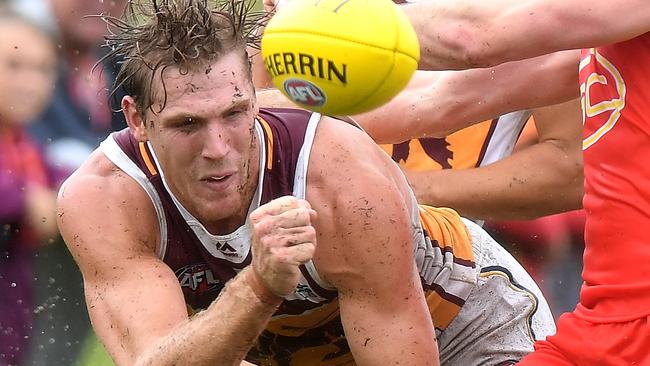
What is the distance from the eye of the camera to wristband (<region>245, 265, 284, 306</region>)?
12.7ft

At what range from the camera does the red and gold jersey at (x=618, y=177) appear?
12.9 feet

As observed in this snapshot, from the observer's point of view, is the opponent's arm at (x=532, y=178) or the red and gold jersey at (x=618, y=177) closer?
the red and gold jersey at (x=618, y=177)

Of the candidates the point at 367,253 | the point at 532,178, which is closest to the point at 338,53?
the point at 367,253

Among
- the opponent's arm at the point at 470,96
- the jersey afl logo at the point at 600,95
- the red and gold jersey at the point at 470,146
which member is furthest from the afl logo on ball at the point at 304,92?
the red and gold jersey at the point at 470,146

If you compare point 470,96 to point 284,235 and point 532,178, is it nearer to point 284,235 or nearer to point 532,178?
point 532,178

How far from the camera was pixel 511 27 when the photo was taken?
3.90m

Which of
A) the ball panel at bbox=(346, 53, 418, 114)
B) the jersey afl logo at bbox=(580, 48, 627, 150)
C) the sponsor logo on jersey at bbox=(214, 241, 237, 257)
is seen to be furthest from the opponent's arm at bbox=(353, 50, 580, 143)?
the ball panel at bbox=(346, 53, 418, 114)

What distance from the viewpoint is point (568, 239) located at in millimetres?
7027

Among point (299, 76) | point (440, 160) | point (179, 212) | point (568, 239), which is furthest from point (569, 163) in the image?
point (299, 76)

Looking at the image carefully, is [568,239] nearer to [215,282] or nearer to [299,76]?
[215,282]

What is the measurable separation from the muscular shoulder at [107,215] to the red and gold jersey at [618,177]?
1174 mm

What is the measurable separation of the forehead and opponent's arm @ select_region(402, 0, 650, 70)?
471 millimetres

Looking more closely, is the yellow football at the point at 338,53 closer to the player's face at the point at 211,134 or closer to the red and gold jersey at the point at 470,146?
the player's face at the point at 211,134

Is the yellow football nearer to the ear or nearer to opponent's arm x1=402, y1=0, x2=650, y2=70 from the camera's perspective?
opponent's arm x1=402, y1=0, x2=650, y2=70
